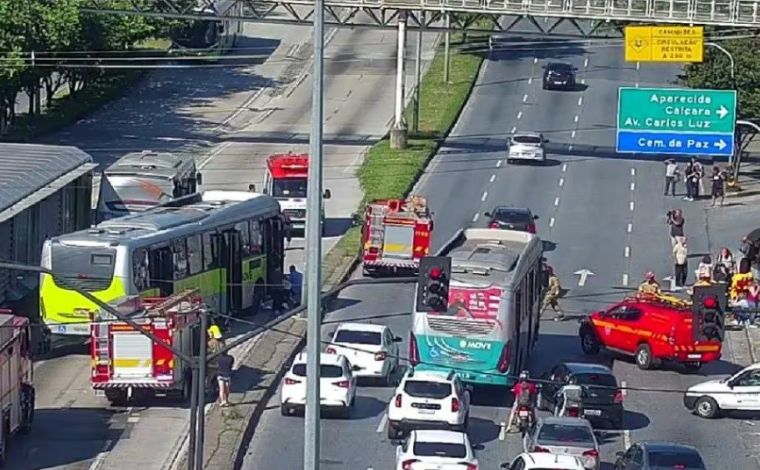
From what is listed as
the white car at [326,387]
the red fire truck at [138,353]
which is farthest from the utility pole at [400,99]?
the red fire truck at [138,353]

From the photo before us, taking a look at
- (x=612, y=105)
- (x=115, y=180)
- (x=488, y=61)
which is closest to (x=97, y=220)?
(x=115, y=180)

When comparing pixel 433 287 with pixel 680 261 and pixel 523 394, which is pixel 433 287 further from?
pixel 680 261

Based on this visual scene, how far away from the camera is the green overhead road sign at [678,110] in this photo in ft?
185

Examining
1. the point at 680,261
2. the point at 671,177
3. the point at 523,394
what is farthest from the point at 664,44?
the point at 523,394

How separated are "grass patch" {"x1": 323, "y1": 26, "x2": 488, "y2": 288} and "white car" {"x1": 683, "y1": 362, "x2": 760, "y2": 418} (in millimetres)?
13730

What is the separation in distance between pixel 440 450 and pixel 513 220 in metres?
25.7

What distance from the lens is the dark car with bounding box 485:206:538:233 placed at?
190 feet

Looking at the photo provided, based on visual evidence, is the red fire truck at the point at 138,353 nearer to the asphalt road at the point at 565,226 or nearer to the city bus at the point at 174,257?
the city bus at the point at 174,257

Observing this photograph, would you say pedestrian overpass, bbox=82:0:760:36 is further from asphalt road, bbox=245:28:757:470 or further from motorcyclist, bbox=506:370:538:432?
motorcyclist, bbox=506:370:538:432

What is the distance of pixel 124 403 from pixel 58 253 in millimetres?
5116

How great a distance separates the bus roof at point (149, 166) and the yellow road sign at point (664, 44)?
606 inches

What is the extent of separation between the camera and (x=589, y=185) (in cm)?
7181

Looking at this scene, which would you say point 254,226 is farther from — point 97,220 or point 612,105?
point 612,105

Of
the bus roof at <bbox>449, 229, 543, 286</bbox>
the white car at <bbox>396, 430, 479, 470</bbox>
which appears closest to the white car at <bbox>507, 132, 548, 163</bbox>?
the bus roof at <bbox>449, 229, 543, 286</bbox>
